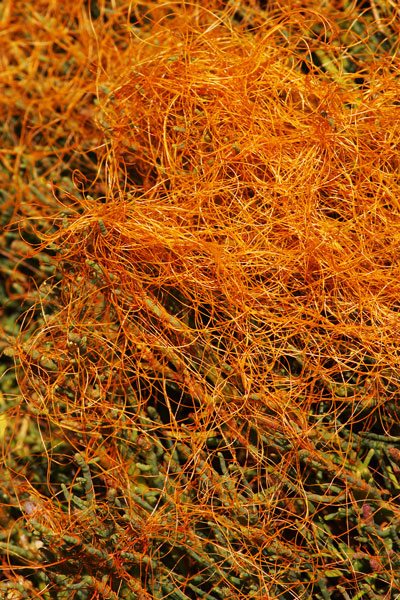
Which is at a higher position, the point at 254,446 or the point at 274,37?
the point at 274,37

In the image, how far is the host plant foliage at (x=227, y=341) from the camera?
1.67 m

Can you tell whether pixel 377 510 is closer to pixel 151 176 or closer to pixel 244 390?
pixel 244 390

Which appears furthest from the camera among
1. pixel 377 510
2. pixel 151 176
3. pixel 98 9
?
pixel 98 9

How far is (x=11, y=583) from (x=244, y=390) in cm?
67

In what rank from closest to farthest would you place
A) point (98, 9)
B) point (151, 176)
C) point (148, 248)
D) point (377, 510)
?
point (377, 510), point (148, 248), point (151, 176), point (98, 9)

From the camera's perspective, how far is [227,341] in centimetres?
177

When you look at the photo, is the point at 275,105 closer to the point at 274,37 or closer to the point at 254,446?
the point at 274,37

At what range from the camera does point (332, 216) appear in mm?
1842

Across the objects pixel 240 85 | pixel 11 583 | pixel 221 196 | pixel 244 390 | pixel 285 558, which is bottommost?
pixel 11 583

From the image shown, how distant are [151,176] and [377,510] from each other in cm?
91

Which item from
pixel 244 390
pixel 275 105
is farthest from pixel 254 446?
pixel 275 105

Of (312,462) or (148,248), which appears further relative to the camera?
(148,248)

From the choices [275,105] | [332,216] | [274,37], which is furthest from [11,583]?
[274,37]

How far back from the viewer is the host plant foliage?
167 centimetres
